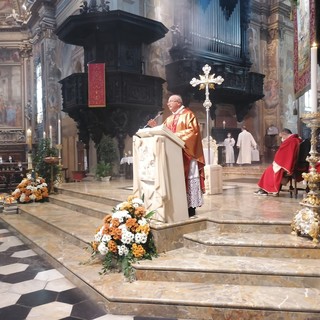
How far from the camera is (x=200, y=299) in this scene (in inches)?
117

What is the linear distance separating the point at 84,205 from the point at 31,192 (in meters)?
2.36

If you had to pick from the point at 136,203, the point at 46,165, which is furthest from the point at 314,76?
the point at 46,165

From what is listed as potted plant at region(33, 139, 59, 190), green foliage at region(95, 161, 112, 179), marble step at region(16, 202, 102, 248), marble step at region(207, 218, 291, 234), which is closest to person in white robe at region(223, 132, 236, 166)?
green foliage at region(95, 161, 112, 179)

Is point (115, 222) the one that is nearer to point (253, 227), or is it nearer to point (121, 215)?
point (121, 215)

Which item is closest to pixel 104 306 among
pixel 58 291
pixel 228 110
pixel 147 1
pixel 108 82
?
pixel 58 291

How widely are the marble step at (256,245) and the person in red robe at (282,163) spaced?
2.21 meters

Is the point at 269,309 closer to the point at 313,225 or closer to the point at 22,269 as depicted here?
the point at 313,225

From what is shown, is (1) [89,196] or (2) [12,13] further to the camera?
(2) [12,13]

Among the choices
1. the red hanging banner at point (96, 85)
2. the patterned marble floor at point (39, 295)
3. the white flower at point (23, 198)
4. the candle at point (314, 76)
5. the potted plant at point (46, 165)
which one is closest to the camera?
the patterned marble floor at point (39, 295)

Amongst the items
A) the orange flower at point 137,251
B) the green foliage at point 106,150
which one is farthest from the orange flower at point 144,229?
the green foliage at point 106,150

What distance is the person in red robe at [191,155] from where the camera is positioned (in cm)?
430

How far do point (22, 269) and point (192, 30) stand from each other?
34.2 ft

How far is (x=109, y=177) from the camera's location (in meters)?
10.2

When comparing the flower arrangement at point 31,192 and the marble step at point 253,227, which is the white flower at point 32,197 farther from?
the marble step at point 253,227
